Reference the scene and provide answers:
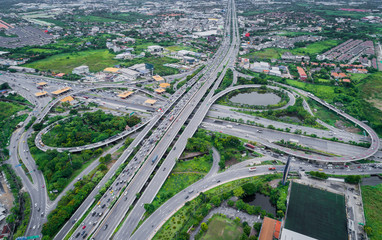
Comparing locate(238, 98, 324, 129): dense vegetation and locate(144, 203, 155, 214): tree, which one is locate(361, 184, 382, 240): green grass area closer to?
locate(238, 98, 324, 129): dense vegetation

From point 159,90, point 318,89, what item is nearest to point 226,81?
point 159,90

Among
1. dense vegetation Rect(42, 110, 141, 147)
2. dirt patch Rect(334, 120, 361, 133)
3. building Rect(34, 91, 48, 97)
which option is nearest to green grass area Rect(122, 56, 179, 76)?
building Rect(34, 91, 48, 97)

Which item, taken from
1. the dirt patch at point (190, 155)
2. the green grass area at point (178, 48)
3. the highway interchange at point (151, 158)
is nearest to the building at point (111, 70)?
the highway interchange at point (151, 158)

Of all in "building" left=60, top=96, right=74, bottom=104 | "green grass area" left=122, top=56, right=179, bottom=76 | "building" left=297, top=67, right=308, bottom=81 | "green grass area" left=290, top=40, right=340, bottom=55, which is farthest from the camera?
"green grass area" left=290, top=40, right=340, bottom=55

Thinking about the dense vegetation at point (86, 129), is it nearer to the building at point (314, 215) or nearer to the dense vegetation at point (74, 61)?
the building at point (314, 215)

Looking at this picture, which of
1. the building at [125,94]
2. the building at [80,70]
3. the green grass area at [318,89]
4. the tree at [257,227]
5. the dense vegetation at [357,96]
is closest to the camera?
the tree at [257,227]

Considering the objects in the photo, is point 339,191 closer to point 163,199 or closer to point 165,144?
point 163,199

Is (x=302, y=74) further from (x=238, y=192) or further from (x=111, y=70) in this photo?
(x=111, y=70)
